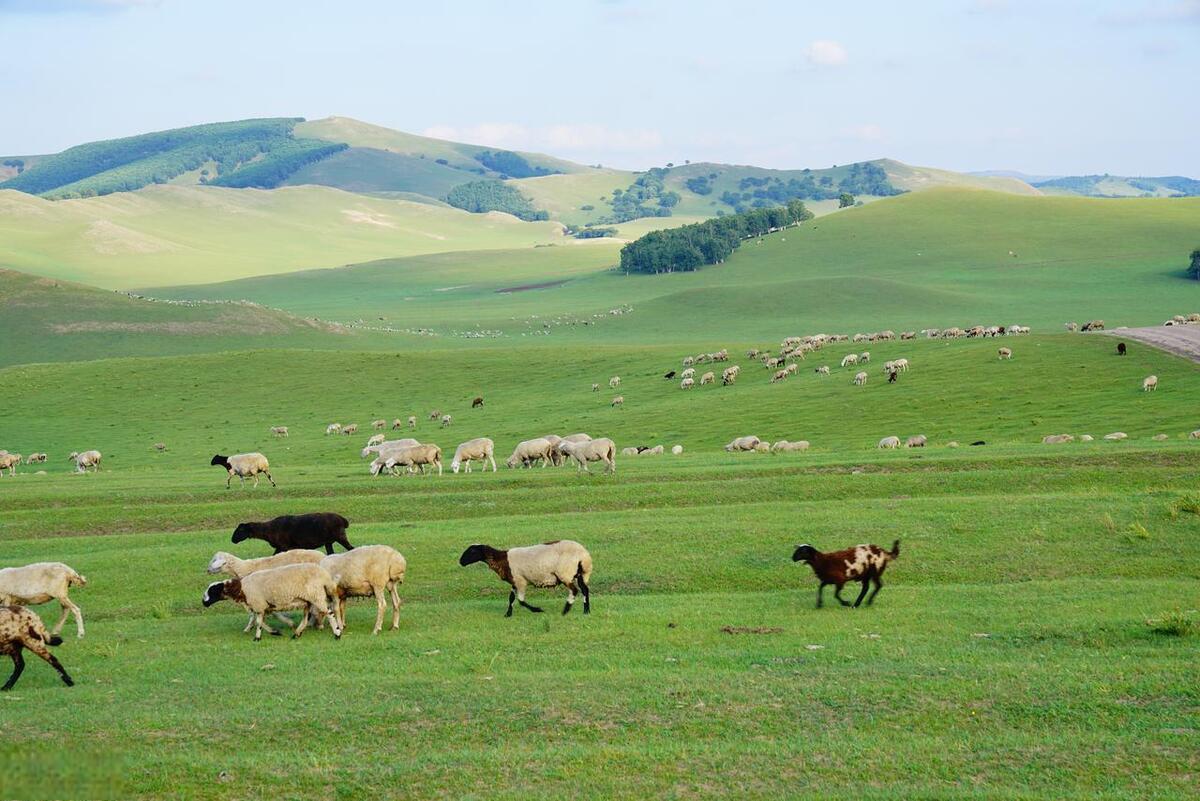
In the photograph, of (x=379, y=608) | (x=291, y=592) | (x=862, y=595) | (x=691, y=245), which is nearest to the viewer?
(x=291, y=592)

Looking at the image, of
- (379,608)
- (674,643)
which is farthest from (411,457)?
(674,643)

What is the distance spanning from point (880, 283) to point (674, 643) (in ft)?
338

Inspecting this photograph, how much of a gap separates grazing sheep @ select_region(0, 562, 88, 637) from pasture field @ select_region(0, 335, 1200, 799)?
59 centimetres

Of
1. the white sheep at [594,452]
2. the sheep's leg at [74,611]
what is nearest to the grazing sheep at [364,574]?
the sheep's leg at [74,611]

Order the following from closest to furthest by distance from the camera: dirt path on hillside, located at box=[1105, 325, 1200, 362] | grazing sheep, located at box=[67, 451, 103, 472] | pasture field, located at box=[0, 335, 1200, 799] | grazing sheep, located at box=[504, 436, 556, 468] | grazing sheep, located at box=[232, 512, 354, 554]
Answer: pasture field, located at box=[0, 335, 1200, 799] < grazing sheep, located at box=[232, 512, 354, 554] < grazing sheep, located at box=[504, 436, 556, 468] < grazing sheep, located at box=[67, 451, 103, 472] < dirt path on hillside, located at box=[1105, 325, 1200, 362]

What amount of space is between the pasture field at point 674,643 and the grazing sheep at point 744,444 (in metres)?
4.00

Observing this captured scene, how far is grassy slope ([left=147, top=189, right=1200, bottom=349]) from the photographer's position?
10319 centimetres

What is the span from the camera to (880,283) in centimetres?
11375

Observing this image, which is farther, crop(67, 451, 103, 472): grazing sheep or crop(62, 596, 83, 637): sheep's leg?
crop(67, 451, 103, 472): grazing sheep

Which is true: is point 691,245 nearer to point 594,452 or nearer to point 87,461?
point 87,461

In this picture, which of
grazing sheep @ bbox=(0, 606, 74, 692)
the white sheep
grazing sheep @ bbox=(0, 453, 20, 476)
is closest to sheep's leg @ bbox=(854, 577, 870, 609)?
grazing sheep @ bbox=(0, 606, 74, 692)

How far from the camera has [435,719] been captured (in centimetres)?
1227

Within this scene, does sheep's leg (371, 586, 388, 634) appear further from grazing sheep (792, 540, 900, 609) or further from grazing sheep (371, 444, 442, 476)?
grazing sheep (371, 444, 442, 476)

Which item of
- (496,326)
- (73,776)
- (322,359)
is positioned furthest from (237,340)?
(73,776)
